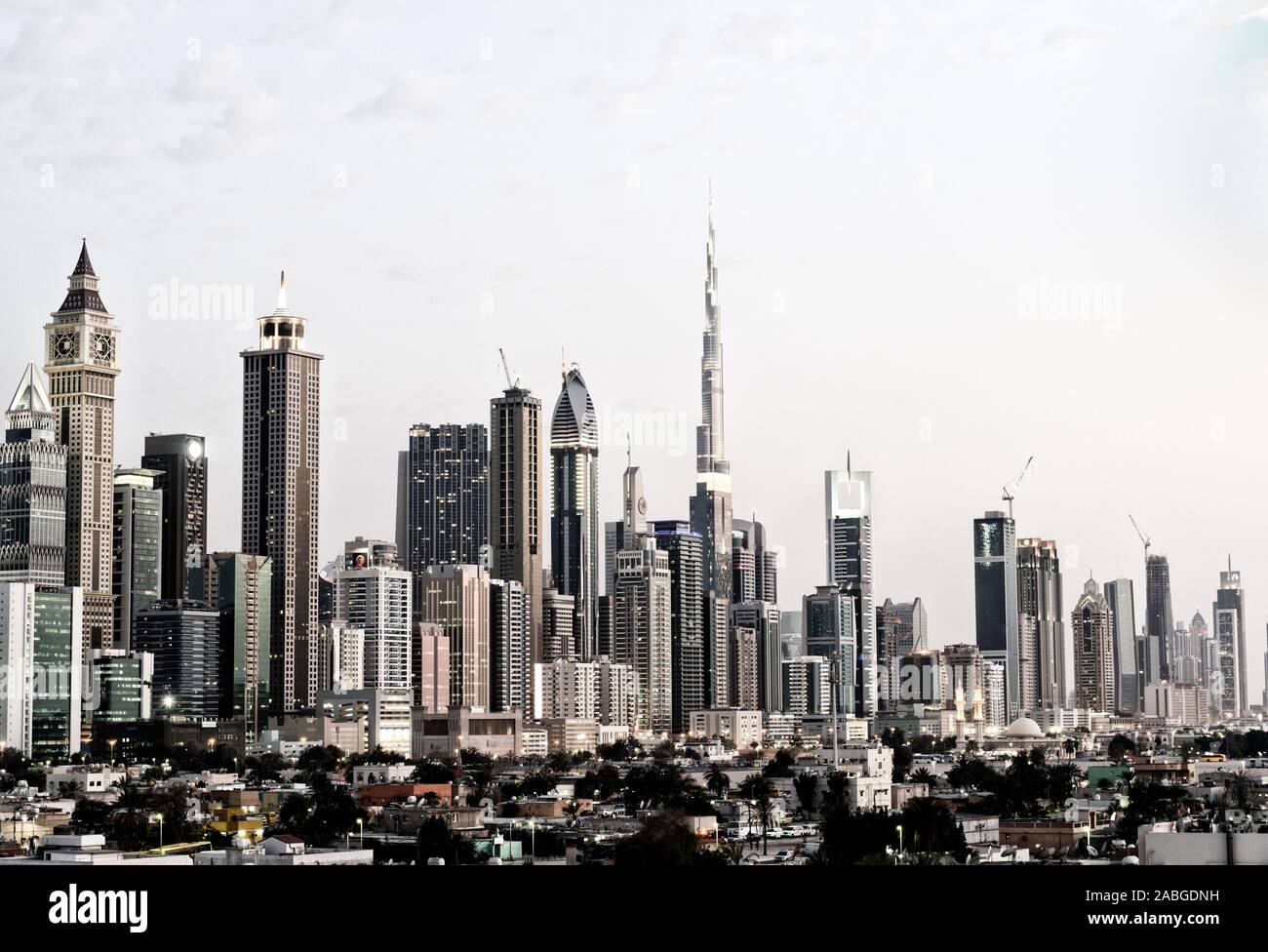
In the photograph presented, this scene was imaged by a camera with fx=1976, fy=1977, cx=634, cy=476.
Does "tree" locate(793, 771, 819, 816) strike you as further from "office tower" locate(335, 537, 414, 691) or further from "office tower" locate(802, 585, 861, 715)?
"office tower" locate(802, 585, 861, 715)

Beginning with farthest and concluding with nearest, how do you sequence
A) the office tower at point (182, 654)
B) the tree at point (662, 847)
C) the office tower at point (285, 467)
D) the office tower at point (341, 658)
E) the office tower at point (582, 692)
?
the office tower at point (582, 692), the office tower at point (285, 467), the office tower at point (341, 658), the office tower at point (182, 654), the tree at point (662, 847)

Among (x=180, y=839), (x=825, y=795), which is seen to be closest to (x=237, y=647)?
(x=825, y=795)

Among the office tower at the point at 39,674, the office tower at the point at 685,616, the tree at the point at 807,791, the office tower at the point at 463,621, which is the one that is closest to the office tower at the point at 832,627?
the office tower at the point at 685,616

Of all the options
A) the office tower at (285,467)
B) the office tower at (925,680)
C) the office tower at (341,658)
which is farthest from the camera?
the office tower at (925,680)

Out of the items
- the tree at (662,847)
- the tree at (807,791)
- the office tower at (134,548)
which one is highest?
the office tower at (134,548)

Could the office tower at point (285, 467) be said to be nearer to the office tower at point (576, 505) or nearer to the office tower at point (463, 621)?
the office tower at point (463, 621)

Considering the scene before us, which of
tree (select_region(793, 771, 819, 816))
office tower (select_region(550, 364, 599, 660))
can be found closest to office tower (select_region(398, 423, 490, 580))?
office tower (select_region(550, 364, 599, 660))
